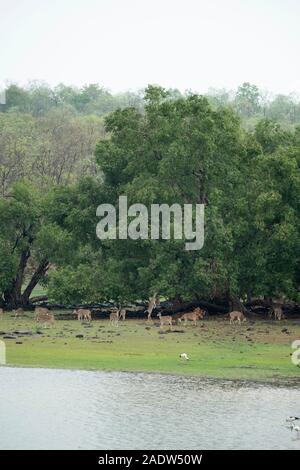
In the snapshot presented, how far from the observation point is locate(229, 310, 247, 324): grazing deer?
40344mm

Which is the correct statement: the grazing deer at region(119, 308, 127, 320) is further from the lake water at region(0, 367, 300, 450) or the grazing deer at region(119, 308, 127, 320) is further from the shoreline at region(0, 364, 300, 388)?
the lake water at region(0, 367, 300, 450)

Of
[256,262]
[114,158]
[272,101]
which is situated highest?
[272,101]

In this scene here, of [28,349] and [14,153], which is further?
[14,153]

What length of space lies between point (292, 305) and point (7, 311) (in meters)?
13.2

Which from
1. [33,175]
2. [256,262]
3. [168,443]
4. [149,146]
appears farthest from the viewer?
[33,175]

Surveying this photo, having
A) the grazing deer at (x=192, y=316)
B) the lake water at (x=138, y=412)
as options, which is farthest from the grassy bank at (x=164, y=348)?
the lake water at (x=138, y=412)

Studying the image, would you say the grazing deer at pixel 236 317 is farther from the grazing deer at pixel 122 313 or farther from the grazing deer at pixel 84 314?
the grazing deer at pixel 84 314

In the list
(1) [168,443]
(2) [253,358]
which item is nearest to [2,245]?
(2) [253,358]

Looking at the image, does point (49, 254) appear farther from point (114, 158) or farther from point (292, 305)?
point (292, 305)

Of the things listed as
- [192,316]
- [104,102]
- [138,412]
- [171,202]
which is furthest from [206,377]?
[104,102]

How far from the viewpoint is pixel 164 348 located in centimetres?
3375

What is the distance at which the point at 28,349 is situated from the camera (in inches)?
1309

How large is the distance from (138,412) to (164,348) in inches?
394

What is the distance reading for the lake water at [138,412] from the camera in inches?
828
